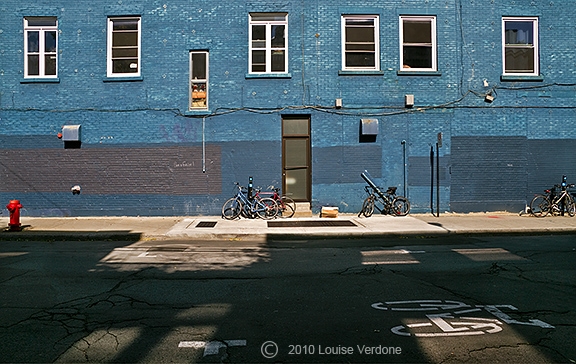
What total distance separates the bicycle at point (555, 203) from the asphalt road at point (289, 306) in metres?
6.58

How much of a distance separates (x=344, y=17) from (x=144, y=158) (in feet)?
27.7

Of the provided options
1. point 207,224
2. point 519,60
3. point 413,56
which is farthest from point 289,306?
point 519,60

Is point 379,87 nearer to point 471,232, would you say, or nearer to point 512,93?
point 512,93

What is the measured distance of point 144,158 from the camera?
1534 cm

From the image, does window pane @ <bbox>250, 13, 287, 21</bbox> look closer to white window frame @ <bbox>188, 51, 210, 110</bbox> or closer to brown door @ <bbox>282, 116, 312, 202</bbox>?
white window frame @ <bbox>188, 51, 210, 110</bbox>

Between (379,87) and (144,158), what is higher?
(379,87)

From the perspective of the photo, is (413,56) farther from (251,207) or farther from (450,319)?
(450,319)

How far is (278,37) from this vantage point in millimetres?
15570

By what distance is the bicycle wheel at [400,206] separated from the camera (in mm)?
15023

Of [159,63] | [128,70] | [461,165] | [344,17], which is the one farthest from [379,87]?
[128,70]

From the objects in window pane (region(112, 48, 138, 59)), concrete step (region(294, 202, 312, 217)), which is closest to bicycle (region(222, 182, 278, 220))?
concrete step (region(294, 202, 312, 217))

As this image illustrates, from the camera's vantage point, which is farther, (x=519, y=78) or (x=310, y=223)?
(x=519, y=78)

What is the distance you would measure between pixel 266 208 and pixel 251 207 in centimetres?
51

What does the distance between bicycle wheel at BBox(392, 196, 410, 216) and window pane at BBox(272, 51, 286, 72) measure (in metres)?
5.94
